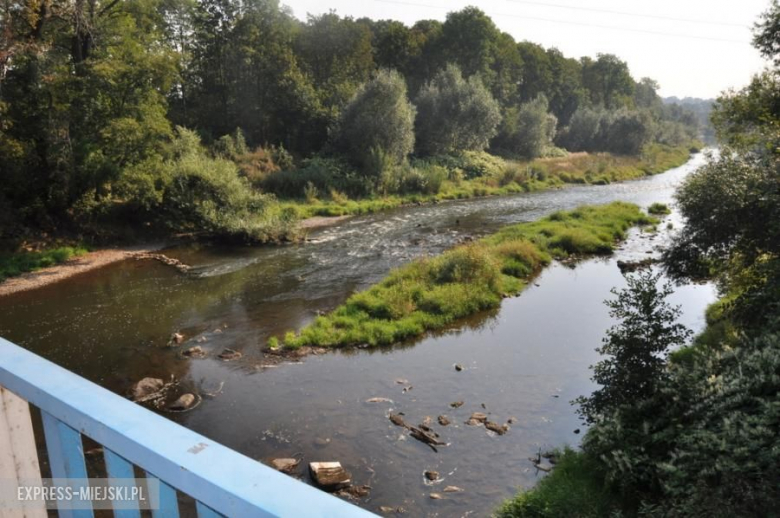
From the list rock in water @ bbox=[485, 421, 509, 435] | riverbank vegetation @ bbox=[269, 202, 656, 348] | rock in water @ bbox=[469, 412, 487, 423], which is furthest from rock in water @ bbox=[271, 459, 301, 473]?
riverbank vegetation @ bbox=[269, 202, 656, 348]

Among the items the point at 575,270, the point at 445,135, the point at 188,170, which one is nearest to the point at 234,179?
A: the point at 188,170

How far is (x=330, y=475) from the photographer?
841 cm

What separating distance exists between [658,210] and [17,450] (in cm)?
3650

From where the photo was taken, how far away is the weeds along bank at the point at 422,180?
34.2 m

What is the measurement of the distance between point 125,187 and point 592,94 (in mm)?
93869

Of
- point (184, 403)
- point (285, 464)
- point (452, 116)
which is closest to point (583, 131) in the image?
point (452, 116)

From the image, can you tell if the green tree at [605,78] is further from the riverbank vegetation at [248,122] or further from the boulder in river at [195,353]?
the boulder in river at [195,353]

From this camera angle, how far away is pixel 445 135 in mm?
49531

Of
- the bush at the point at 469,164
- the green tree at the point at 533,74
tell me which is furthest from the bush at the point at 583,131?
the bush at the point at 469,164

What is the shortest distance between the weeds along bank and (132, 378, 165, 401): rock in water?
18.6 metres

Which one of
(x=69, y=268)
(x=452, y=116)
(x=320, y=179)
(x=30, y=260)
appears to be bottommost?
Result: (x=69, y=268)

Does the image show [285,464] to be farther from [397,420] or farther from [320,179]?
[320,179]

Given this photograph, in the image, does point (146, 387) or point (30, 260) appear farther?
point (30, 260)

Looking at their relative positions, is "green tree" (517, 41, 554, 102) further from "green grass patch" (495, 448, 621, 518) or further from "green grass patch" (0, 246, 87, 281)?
"green grass patch" (495, 448, 621, 518)
